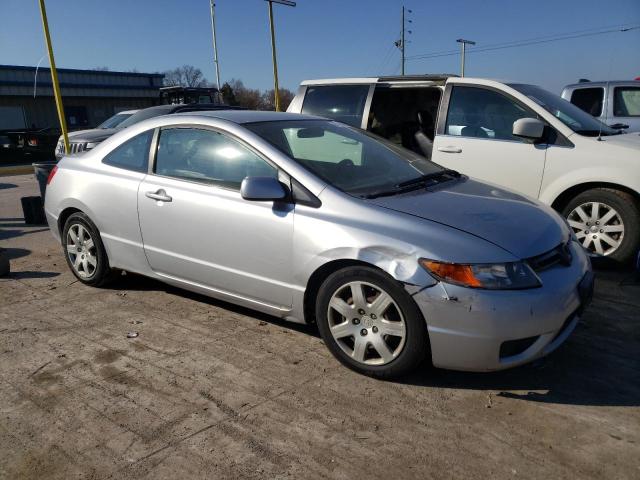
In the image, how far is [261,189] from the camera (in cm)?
321

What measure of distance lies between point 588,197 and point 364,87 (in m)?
2.79

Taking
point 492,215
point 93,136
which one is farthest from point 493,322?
point 93,136

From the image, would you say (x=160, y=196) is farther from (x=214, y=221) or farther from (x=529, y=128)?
Result: (x=529, y=128)

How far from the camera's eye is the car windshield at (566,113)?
521cm

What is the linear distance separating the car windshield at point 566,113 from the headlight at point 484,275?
302 centimetres

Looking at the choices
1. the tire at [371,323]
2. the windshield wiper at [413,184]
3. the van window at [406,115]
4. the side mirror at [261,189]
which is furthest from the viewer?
the van window at [406,115]

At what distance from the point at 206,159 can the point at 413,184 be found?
4.92 ft

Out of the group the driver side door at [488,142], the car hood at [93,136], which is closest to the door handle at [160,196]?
the driver side door at [488,142]

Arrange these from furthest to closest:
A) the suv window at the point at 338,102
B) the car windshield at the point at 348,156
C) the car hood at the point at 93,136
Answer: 1. the car hood at the point at 93,136
2. the suv window at the point at 338,102
3. the car windshield at the point at 348,156

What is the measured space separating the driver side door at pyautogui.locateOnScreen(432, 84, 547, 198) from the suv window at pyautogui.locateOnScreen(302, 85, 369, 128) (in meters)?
1.04

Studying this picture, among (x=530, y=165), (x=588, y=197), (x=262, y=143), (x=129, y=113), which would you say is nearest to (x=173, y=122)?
(x=262, y=143)

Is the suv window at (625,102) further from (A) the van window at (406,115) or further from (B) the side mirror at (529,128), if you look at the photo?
(B) the side mirror at (529,128)

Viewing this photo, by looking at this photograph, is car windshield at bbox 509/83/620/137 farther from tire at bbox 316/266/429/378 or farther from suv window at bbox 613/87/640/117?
suv window at bbox 613/87/640/117

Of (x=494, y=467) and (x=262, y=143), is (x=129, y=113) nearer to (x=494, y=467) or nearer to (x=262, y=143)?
(x=262, y=143)
